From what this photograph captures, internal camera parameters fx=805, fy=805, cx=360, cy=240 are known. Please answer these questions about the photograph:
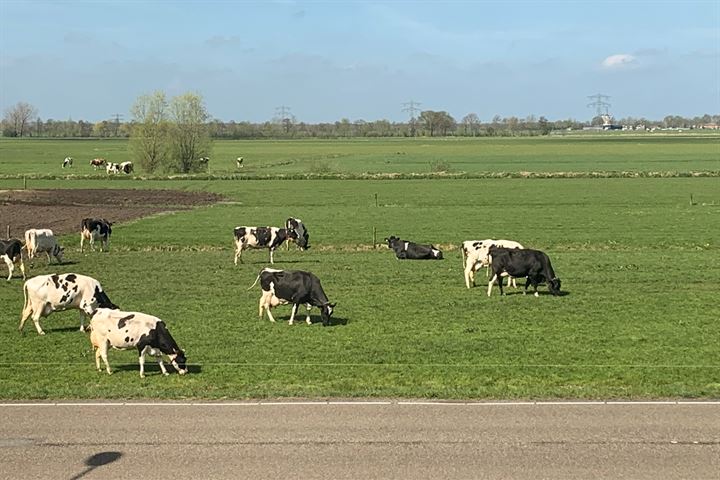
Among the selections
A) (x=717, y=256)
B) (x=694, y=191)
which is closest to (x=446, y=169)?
(x=694, y=191)

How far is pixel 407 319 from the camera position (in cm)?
2234

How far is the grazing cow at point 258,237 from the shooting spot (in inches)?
1337

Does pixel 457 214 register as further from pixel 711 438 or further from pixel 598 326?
pixel 711 438

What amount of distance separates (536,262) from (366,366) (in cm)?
1028

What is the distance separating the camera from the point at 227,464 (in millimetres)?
11266

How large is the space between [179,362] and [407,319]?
7707mm

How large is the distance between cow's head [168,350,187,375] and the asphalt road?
2216mm

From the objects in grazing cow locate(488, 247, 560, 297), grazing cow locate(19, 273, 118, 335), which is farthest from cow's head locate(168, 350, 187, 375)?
grazing cow locate(488, 247, 560, 297)

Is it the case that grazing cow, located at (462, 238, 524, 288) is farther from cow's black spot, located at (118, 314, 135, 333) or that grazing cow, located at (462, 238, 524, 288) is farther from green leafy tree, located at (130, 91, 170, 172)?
green leafy tree, located at (130, 91, 170, 172)

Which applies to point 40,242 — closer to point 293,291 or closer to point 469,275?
point 293,291

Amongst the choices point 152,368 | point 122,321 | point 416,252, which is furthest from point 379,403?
point 416,252

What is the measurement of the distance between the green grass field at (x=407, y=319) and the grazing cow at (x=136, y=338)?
0.43m

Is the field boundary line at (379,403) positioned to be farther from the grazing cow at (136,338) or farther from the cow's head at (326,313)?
the cow's head at (326,313)

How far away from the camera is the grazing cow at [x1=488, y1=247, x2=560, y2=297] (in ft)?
83.5
